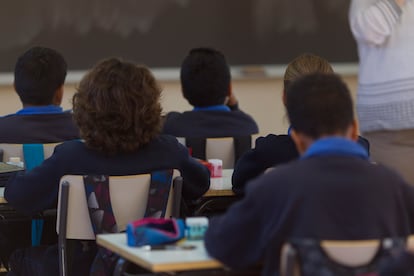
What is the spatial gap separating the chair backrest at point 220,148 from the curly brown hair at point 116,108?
1.42 meters

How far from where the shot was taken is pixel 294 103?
2.79 m

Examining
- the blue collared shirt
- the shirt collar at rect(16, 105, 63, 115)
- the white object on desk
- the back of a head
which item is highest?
the back of a head

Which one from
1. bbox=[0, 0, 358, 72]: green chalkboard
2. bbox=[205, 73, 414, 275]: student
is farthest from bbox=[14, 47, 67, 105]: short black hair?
bbox=[205, 73, 414, 275]: student

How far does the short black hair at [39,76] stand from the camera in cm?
521

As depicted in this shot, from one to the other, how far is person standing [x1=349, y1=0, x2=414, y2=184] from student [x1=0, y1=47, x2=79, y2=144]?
1.57 meters

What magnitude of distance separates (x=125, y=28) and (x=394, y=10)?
3061 mm

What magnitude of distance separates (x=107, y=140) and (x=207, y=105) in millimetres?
2118

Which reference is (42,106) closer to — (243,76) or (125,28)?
(125,28)

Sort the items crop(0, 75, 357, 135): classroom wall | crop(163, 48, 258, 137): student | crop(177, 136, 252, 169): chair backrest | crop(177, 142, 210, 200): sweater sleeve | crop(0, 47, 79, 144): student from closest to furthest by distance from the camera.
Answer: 1. crop(177, 142, 210, 200): sweater sleeve
2. crop(0, 47, 79, 144): student
3. crop(177, 136, 252, 169): chair backrest
4. crop(163, 48, 258, 137): student
5. crop(0, 75, 357, 135): classroom wall

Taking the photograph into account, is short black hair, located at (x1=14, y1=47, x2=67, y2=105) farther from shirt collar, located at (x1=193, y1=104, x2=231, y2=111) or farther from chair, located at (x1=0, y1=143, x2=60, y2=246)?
shirt collar, located at (x1=193, y1=104, x2=231, y2=111)

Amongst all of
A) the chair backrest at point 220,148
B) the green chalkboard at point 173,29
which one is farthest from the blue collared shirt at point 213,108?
the green chalkboard at point 173,29

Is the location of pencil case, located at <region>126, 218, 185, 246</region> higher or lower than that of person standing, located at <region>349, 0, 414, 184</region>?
lower

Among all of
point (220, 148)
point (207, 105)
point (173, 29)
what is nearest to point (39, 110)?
point (220, 148)

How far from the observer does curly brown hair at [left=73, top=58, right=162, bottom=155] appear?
12.2ft
